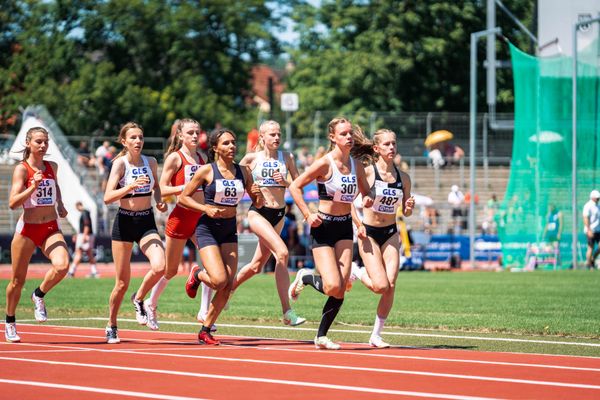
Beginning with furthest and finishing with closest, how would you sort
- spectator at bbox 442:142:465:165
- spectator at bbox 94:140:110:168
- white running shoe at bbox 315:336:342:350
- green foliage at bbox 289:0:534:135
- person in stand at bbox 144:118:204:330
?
green foliage at bbox 289:0:534:135, spectator at bbox 442:142:465:165, spectator at bbox 94:140:110:168, person in stand at bbox 144:118:204:330, white running shoe at bbox 315:336:342:350

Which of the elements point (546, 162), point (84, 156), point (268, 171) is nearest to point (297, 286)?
point (268, 171)

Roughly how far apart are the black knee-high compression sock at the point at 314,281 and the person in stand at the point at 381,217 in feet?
1.63

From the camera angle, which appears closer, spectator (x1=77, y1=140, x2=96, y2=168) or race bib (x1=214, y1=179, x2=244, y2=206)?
race bib (x1=214, y1=179, x2=244, y2=206)

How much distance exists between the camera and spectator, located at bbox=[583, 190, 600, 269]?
32562 mm

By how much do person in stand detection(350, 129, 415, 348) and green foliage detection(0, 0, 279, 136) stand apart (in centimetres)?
4639

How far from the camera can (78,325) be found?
16.4 m

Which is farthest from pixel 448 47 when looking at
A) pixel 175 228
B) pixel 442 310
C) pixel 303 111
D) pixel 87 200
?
pixel 175 228

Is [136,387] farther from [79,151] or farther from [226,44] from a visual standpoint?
[226,44]

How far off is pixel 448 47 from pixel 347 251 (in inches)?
2012

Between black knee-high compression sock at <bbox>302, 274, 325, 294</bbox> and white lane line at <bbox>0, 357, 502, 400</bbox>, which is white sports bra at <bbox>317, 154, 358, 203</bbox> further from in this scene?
white lane line at <bbox>0, 357, 502, 400</bbox>

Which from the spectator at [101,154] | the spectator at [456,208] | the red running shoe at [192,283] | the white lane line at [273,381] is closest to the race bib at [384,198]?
the red running shoe at [192,283]

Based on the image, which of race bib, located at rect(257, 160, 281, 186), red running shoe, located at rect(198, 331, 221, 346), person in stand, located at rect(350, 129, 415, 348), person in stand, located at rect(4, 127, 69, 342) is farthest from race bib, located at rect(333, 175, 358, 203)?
person in stand, located at rect(4, 127, 69, 342)

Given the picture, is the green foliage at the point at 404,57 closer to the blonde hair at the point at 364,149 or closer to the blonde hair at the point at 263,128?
the blonde hair at the point at 263,128

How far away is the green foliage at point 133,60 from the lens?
62812mm
